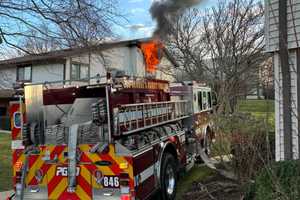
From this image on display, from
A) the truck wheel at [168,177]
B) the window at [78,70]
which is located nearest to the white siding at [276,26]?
the truck wheel at [168,177]

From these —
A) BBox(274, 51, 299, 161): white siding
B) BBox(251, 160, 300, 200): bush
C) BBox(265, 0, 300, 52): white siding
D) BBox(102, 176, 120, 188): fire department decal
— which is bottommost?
BBox(102, 176, 120, 188): fire department decal

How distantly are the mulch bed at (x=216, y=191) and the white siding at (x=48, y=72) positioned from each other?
19217mm

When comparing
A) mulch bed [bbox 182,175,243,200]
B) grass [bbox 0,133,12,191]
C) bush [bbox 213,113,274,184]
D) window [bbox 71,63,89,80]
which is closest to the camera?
bush [bbox 213,113,274,184]

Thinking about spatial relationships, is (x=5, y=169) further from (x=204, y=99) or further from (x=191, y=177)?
(x=204, y=99)

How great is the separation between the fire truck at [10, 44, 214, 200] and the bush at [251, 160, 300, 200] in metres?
1.88

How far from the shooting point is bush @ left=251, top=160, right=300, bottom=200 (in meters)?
4.72

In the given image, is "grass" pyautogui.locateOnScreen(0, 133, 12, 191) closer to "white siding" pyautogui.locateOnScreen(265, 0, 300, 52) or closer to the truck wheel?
the truck wheel

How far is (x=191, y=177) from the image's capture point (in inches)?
377

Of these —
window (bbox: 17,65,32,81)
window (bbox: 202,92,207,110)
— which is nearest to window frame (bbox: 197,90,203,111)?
window (bbox: 202,92,207,110)

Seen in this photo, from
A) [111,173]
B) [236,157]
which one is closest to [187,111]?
[236,157]

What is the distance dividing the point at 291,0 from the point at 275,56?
0.92m

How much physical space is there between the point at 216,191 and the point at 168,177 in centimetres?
93

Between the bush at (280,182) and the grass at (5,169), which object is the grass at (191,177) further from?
the grass at (5,169)

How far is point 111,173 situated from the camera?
19.8ft
